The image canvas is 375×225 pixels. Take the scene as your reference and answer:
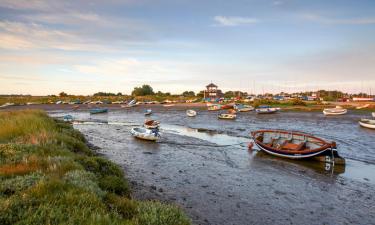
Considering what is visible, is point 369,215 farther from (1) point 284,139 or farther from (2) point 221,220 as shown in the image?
(1) point 284,139

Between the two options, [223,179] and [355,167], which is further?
[355,167]

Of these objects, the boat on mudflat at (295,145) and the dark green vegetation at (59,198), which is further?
the boat on mudflat at (295,145)

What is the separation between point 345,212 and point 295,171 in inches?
232

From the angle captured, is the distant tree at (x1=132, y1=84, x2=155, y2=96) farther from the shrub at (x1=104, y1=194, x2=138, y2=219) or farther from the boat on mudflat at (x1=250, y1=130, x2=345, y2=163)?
the shrub at (x1=104, y1=194, x2=138, y2=219)

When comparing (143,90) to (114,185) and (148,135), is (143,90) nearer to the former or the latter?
(148,135)

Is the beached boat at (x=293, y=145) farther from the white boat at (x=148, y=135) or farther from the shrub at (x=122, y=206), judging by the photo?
the shrub at (x=122, y=206)

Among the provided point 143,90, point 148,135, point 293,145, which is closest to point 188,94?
point 143,90

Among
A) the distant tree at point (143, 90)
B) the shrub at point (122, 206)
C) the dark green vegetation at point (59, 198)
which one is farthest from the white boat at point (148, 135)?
the distant tree at point (143, 90)

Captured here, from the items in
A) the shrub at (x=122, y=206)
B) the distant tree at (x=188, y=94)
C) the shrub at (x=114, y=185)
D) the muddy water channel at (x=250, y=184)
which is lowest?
the muddy water channel at (x=250, y=184)

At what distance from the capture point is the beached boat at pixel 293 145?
18406 millimetres

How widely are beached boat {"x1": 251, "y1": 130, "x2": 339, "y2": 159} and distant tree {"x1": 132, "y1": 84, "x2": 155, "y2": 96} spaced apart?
4891 inches

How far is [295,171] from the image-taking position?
671 inches

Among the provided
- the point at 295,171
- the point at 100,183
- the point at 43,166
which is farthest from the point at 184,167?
the point at 43,166

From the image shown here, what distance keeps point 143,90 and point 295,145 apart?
12886 cm
